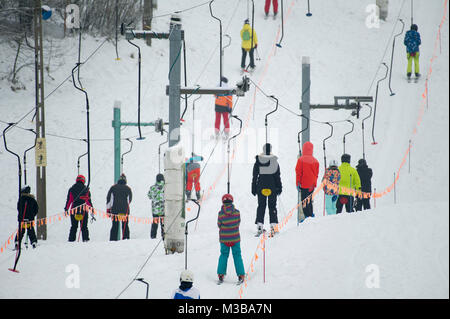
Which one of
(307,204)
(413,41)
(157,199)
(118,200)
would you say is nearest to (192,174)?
(157,199)

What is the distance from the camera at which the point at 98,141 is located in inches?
764

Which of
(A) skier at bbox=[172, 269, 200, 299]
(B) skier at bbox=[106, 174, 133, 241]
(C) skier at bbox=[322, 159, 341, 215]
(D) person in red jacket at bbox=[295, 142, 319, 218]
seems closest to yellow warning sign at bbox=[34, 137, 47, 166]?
(B) skier at bbox=[106, 174, 133, 241]

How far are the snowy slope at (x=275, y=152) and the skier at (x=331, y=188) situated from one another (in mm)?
1801

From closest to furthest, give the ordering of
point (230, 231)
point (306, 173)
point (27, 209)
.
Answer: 1. point (230, 231)
2. point (306, 173)
3. point (27, 209)

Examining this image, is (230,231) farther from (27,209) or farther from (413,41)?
(413,41)

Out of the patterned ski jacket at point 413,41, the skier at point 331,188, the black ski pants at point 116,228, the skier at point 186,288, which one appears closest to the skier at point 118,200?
the black ski pants at point 116,228

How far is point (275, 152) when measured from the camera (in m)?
18.6

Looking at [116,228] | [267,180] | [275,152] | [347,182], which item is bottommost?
[116,228]

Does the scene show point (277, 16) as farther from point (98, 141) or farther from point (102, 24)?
point (98, 141)

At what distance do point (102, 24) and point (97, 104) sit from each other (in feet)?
17.0

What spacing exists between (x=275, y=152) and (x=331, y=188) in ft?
20.0

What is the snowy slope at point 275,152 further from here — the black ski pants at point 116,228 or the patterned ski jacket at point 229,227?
the black ski pants at point 116,228

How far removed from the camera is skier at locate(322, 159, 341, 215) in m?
12.5

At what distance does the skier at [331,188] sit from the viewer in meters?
12.5
